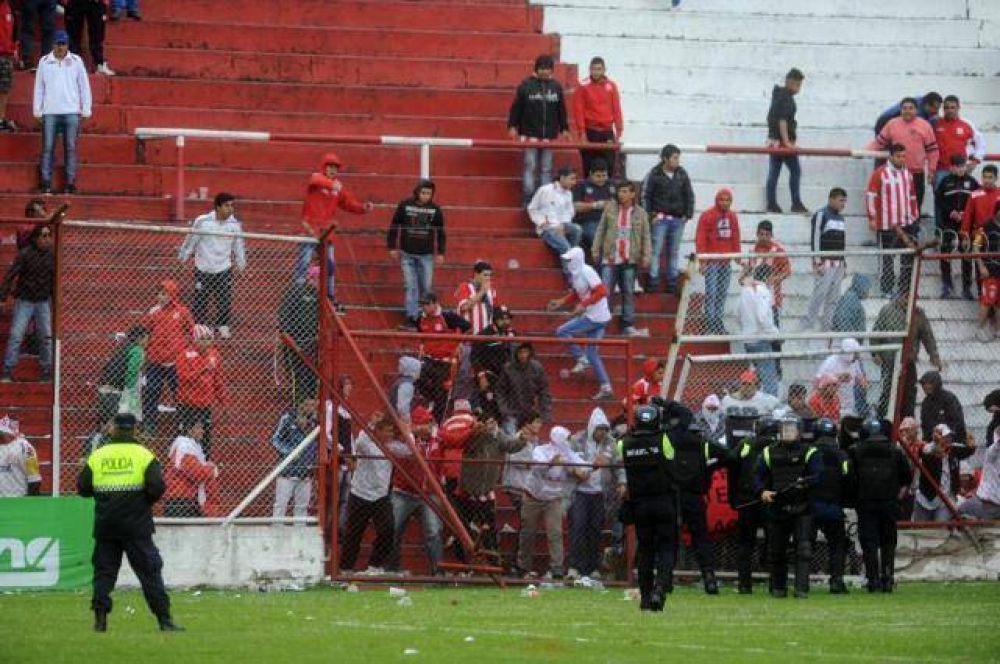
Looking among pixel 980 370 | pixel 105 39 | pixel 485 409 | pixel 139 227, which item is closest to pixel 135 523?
pixel 139 227

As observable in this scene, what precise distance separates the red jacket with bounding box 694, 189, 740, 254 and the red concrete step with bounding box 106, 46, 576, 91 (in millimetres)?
4072

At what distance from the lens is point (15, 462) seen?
2097 cm

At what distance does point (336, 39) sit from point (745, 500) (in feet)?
34.7

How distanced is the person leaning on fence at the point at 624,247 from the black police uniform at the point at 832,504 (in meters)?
4.46

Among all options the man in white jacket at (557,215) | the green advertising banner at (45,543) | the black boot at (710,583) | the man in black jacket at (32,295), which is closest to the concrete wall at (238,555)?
the green advertising banner at (45,543)

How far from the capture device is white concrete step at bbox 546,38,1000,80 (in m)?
30.5

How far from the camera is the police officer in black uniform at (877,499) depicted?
21859 mm

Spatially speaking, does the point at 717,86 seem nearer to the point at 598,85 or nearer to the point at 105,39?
the point at 598,85

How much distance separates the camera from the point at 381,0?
30.2 m

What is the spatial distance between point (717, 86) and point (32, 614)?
15047mm

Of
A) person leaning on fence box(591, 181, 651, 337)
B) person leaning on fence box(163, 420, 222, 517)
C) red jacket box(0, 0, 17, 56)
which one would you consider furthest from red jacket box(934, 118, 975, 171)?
person leaning on fence box(163, 420, 222, 517)

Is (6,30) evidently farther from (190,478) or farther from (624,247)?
(190,478)

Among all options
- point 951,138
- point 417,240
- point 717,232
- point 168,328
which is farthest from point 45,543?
point 951,138

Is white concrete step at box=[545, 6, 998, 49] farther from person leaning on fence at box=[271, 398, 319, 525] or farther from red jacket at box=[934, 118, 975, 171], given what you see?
person leaning on fence at box=[271, 398, 319, 525]
